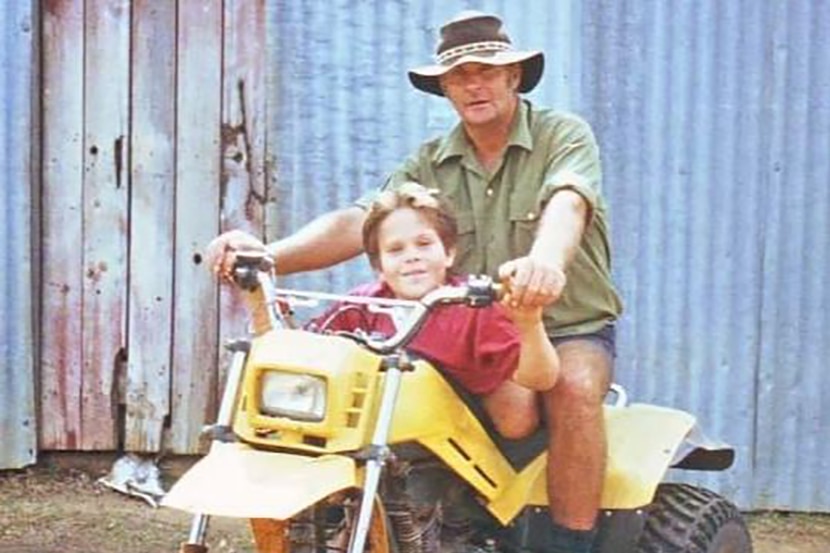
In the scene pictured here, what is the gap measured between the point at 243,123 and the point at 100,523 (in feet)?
5.55

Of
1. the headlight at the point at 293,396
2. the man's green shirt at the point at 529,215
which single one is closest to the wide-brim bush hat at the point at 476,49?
the man's green shirt at the point at 529,215

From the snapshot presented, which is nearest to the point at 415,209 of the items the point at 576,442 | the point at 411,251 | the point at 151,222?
the point at 411,251

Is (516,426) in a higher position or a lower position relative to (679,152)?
lower

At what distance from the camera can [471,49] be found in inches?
180

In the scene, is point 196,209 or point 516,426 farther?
point 196,209

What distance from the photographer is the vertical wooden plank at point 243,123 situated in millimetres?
6699

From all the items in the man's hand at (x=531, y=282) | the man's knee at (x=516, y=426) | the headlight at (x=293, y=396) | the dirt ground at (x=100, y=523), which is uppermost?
the man's hand at (x=531, y=282)

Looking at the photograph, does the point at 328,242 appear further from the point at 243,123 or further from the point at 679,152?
the point at 679,152

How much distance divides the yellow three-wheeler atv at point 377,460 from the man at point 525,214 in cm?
12

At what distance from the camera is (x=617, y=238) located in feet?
21.9

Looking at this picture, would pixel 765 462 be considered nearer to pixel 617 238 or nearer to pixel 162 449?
pixel 617 238

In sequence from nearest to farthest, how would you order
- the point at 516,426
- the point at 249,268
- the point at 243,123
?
the point at 249,268
the point at 516,426
the point at 243,123

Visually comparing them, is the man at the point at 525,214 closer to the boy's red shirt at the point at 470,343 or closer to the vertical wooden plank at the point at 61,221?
the boy's red shirt at the point at 470,343

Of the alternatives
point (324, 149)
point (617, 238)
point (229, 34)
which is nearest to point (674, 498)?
point (617, 238)
